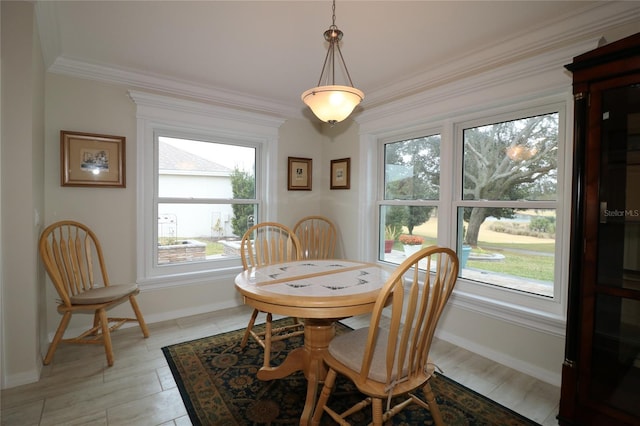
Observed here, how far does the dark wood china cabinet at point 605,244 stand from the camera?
146 centimetres

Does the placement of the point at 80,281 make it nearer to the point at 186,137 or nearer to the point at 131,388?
the point at 131,388

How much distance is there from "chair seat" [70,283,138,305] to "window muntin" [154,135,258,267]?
0.61 metres

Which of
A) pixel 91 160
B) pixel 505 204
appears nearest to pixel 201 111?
pixel 91 160

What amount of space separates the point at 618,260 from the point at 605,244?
9 cm

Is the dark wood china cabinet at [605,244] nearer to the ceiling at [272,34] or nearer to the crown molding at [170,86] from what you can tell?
the ceiling at [272,34]

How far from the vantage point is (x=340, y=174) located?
369 cm

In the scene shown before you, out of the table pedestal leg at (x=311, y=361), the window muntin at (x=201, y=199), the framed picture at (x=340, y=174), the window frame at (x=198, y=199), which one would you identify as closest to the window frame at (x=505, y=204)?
the framed picture at (x=340, y=174)

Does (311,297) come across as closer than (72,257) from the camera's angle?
Yes

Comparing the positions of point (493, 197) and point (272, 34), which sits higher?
point (272, 34)

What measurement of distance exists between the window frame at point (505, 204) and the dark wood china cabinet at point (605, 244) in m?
0.48

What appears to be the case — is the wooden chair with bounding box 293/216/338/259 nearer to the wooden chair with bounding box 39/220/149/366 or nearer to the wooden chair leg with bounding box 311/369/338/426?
the wooden chair with bounding box 39/220/149/366

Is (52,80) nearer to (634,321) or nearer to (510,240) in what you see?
(510,240)

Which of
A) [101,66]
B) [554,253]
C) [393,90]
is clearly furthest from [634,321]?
[101,66]

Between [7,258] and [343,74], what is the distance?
271 centimetres
